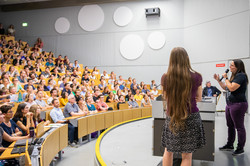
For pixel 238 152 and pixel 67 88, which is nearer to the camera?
pixel 238 152

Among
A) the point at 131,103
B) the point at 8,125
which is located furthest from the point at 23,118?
the point at 131,103

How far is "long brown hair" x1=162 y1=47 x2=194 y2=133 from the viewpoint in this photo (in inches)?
64.7

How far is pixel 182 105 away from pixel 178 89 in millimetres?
112

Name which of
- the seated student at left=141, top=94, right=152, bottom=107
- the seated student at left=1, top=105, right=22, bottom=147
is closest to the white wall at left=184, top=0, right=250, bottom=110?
the seated student at left=141, top=94, right=152, bottom=107

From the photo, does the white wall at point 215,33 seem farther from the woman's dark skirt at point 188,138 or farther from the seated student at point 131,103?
the woman's dark skirt at point 188,138

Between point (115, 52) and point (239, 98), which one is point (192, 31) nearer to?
point (115, 52)

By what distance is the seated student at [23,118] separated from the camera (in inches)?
133

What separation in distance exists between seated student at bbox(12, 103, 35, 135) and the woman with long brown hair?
234 centimetres

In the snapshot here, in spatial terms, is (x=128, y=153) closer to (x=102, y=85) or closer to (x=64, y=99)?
(x=64, y=99)

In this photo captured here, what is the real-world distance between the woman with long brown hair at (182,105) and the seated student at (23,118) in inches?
92.0

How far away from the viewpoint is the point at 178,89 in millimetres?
1649

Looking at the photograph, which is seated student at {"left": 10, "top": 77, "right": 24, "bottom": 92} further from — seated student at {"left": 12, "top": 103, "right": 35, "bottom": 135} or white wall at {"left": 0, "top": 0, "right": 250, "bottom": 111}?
white wall at {"left": 0, "top": 0, "right": 250, "bottom": 111}

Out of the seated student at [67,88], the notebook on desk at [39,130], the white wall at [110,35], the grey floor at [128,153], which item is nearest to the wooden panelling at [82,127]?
the grey floor at [128,153]

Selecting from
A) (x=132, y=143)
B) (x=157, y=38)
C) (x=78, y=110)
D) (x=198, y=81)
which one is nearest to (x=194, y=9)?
(x=157, y=38)
